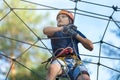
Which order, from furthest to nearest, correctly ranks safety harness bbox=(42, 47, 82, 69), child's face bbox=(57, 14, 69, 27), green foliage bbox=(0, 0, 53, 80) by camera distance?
green foliage bbox=(0, 0, 53, 80)
child's face bbox=(57, 14, 69, 27)
safety harness bbox=(42, 47, 82, 69)

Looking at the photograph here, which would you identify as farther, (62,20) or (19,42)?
(19,42)

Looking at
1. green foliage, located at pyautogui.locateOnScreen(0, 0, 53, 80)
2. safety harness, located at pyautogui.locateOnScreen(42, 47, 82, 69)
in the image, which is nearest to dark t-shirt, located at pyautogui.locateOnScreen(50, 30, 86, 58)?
safety harness, located at pyautogui.locateOnScreen(42, 47, 82, 69)

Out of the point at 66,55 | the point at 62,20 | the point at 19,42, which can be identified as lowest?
the point at 66,55

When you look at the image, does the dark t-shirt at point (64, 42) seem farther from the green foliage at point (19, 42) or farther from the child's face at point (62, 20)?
the green foliage at point (19, 42)

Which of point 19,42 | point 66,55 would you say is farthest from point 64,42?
point 19,42

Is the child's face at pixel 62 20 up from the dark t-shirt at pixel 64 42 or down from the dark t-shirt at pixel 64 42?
up

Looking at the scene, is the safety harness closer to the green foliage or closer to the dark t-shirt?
the dark t-shirt

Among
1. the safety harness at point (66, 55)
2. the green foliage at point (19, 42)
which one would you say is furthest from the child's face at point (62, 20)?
the green foliage at point (19, 42)

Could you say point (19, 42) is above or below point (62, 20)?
above

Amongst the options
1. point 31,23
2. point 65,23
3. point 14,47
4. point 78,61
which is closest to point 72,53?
point 78,61

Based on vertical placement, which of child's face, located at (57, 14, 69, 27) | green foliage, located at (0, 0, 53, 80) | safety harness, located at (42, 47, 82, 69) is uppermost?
green foliage, located at (0, 0, 53, 80)

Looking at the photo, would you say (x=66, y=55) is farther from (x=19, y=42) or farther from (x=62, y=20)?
(x=19, y=42)

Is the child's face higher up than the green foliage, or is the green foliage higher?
the green foliage

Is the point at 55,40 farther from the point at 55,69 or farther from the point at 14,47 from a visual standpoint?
the point at 14,47
